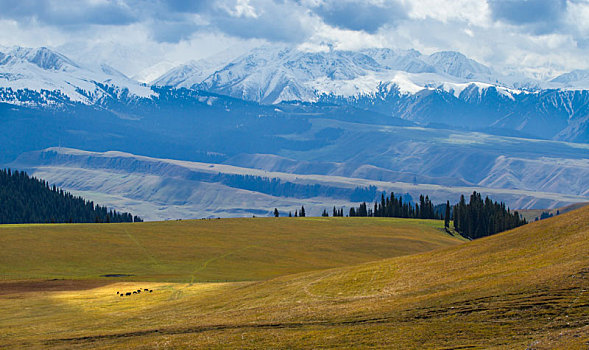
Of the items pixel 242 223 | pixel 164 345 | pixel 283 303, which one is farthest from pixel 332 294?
pixel 242 223

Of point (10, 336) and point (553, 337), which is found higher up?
point (553, 337)

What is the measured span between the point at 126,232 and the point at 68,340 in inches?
4185

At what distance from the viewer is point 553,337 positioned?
41.6 m

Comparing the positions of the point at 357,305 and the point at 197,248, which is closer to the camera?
the point at 357,305

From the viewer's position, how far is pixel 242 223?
624 feet

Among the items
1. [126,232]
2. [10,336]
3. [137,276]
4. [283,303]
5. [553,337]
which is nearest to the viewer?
[553,337]

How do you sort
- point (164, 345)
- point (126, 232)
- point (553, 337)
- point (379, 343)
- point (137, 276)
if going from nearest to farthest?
1. point (553, 337)
2. point (379, 343)
3. point (164, 345)
4. point (137, 276)
5. point (126, 232)

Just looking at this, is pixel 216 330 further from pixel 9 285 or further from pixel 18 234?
pixel 18 234

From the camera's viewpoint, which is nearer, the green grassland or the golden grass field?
the golden grass field

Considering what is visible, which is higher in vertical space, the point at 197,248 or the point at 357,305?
the point at 357,305

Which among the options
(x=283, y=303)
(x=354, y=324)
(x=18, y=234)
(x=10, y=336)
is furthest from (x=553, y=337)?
(x=18, y=234)

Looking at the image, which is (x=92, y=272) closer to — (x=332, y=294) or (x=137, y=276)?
(x=137, y=276)

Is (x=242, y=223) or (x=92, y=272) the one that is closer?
(x=92, y=272)

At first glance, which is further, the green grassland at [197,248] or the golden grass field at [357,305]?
the green grassland at [197,248]
